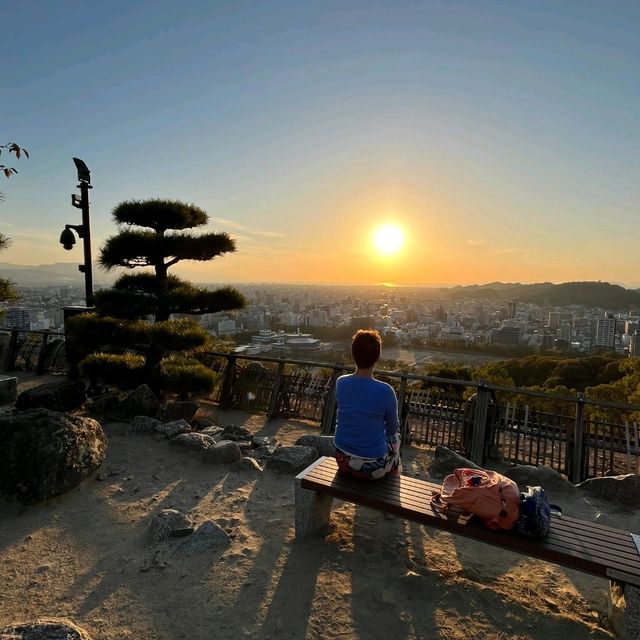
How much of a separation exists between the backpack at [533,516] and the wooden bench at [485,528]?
50 millimetres

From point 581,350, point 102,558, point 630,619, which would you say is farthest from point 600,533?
point 581,350

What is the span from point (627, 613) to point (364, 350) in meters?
2.24

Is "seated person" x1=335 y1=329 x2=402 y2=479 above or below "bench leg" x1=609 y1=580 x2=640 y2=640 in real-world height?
above

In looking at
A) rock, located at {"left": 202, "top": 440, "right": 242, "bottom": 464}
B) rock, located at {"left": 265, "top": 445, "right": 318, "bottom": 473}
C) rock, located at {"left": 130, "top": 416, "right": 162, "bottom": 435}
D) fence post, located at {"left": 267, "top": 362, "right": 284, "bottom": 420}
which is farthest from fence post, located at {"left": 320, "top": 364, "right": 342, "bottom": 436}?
rock, located at {"left": 130, "top": 416, "right": 162, "bottom": 435}

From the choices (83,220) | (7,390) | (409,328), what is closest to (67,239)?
(83,220)

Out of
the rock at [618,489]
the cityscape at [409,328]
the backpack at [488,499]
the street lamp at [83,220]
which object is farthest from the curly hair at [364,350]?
the cityscape at [409,328]

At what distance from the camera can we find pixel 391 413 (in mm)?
3275

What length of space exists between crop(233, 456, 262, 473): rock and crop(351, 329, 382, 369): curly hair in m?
2.57

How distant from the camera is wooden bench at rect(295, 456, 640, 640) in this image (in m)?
2.46

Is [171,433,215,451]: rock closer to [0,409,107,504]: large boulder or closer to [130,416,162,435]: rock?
[130,416,162,435]: rock

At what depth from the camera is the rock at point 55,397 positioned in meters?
6.64

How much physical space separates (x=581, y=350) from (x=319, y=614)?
42.0 meters

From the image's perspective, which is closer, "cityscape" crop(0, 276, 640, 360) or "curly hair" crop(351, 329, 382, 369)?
"curly hair" crop(351, 329, 382, 369)

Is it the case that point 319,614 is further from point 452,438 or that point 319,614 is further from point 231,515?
point 452,438
